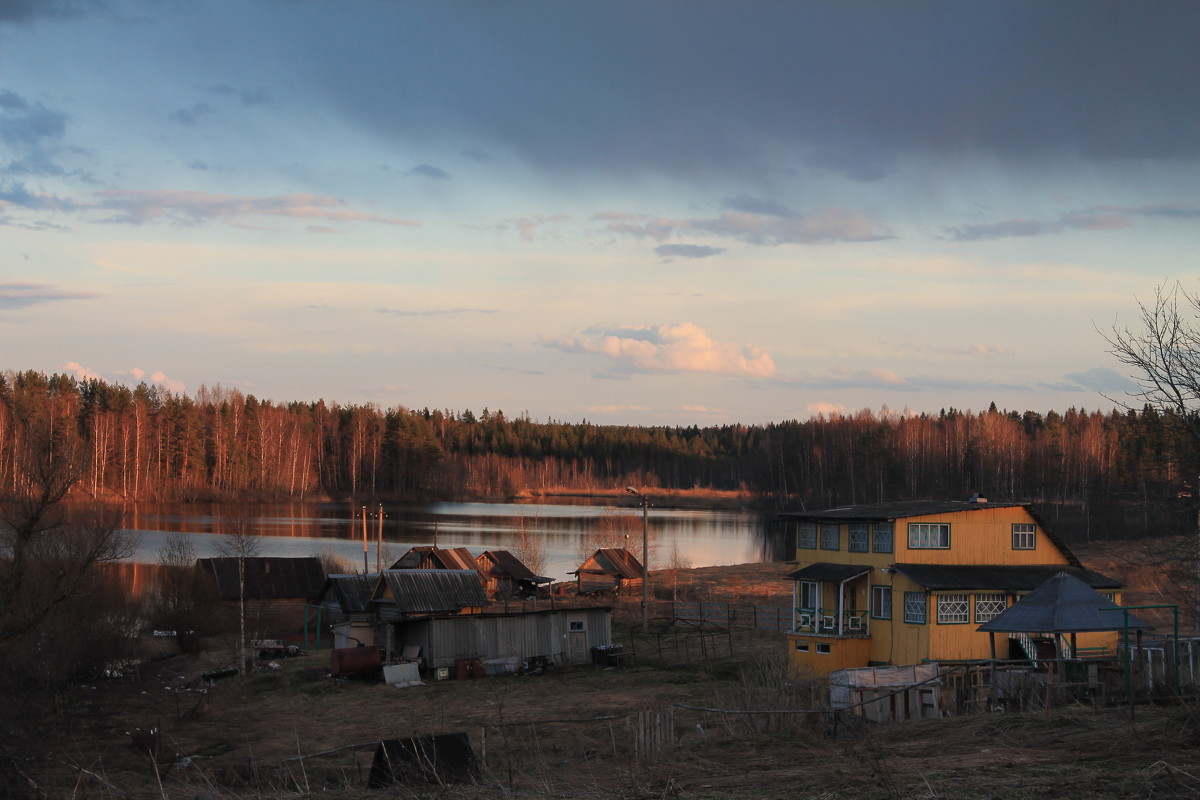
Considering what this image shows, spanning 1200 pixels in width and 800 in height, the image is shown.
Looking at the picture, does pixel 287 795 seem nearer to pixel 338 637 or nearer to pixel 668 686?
pixel 668 686

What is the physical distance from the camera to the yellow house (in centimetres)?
3184

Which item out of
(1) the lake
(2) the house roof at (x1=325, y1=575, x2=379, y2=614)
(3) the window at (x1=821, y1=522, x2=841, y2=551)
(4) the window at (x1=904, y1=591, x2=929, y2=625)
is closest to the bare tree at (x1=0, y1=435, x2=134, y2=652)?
(2) the house roof at (x1=325, y1=575, x2=379, y2=614)

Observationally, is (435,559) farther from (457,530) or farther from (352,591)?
(457,530)

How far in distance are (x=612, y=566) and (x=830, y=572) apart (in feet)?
83.2

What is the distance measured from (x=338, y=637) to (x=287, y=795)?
2868 centimetres

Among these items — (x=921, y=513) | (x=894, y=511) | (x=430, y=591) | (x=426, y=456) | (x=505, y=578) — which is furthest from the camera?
(x=426, y=456)

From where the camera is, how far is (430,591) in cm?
3691

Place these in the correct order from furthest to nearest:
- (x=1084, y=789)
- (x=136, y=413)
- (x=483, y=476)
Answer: (x=483, y=476), (x=136, y=413), (x=1084, y=789)

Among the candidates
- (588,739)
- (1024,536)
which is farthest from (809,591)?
(588,739)

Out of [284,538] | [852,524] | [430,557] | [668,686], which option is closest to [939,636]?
[852,524]

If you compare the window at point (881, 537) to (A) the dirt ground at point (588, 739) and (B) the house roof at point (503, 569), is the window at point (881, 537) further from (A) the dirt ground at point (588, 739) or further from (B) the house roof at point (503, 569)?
(B) the house roof at point (503, 569)

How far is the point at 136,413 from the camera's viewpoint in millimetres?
123500

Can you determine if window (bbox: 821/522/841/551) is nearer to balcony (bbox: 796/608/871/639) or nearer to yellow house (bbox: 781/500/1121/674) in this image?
yellow house (bbox: 781/500/1121/674)

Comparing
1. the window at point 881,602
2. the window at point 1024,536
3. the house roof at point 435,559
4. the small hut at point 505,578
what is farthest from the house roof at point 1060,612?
the small hut at point 505,578
